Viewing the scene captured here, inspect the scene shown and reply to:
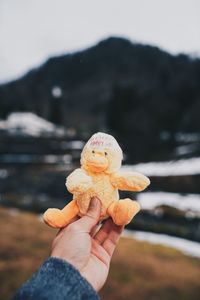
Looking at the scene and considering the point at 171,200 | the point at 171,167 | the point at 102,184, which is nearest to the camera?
the point at 102,184

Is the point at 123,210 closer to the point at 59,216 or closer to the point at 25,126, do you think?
the point at 59,216

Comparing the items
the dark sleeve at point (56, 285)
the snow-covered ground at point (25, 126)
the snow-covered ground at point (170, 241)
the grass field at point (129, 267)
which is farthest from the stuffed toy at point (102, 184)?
the snow-covered ground at point (25, 126)

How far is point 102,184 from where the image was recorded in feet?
5.27

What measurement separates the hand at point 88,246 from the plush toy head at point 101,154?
13cm

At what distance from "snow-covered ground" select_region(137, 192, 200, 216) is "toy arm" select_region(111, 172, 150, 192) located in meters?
12.1

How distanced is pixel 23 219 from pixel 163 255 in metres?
5.32

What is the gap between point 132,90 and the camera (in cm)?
2881

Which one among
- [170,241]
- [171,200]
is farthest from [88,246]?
[171,200]

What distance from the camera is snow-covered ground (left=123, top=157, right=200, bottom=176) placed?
17.4 m

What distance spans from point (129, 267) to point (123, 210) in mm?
7479

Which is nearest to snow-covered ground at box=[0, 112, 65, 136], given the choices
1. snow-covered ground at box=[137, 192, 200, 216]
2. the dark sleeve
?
snow-covered ground at box=[137, 192, 200, 216]

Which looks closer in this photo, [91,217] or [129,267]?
[91,217]

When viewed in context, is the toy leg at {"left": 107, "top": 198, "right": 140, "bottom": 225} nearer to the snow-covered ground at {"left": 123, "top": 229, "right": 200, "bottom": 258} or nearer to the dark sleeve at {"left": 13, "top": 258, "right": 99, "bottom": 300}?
the dark sleeve at {"left": 13, "top": 258, "right": 99, "bottom": 300}

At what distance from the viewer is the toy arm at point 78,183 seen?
1479mm
